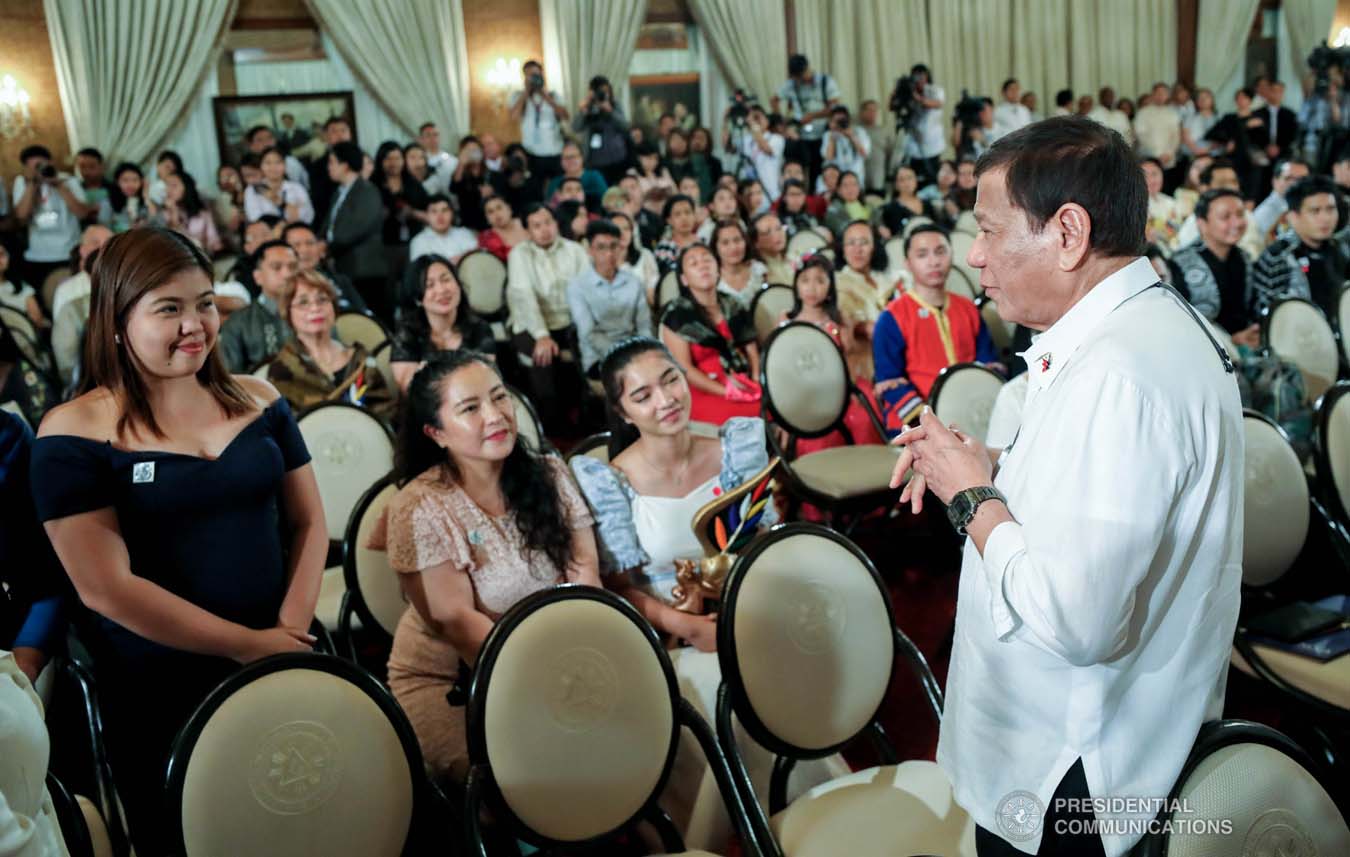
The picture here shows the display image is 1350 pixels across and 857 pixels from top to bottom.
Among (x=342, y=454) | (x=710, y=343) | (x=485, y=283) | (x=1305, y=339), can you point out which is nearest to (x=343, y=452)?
(x=342, y=454)

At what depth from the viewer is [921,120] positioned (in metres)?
9.53

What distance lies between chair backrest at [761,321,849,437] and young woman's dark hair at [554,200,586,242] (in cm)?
313

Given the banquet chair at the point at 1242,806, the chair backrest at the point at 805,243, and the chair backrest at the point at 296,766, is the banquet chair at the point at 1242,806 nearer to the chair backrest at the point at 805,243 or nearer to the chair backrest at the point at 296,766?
the chair backrest at the point at 296,766

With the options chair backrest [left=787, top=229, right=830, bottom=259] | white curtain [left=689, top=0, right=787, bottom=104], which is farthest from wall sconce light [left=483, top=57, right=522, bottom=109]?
chair backrest [left=787, top=229, right=830, bottom=259]

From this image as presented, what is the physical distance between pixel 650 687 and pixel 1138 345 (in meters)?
0.94

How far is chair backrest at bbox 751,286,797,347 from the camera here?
483 cm

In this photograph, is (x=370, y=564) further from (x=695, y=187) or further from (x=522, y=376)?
(x=695, y=187)

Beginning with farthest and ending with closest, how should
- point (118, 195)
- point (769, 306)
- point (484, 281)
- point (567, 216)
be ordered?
point (118, 195)
point (567, 216)
point (484, 281)
point (769, 306)

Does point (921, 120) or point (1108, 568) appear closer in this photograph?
point (1108, 568)

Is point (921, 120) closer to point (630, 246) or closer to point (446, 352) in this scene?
point (630, 246)

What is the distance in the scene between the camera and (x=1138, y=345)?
98 centimetres

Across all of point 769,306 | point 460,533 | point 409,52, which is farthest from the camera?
point 409,52

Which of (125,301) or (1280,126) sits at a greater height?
(1280,126)

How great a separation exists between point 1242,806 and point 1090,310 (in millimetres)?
581
